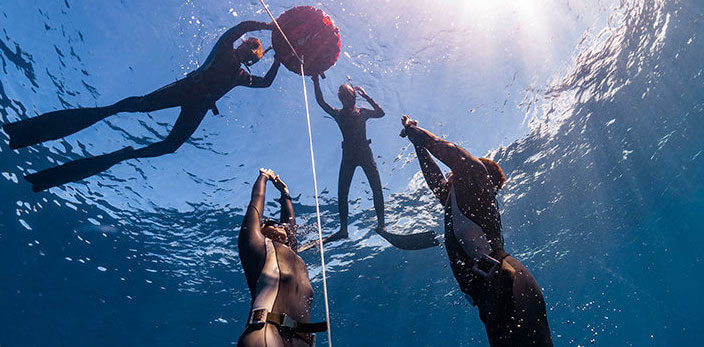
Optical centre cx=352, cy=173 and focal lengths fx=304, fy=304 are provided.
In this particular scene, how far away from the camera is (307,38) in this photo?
571cm

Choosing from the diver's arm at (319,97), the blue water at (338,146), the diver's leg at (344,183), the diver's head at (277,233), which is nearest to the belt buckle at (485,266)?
the diver's head at (277,233)

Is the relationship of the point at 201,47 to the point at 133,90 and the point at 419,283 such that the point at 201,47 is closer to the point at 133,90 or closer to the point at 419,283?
the point at 133,90

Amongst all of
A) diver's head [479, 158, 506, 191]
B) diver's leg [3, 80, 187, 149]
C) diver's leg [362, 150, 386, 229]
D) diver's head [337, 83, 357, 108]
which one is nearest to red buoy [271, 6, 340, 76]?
diver's head [337, 83, 357, 108]

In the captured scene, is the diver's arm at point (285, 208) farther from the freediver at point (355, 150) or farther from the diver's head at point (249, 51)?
the freediver at point (355, 150)

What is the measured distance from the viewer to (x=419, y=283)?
25.1 metres

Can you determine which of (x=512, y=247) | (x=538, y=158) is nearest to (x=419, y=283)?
(x=512, y=247)

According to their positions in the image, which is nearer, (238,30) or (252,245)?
(252,245)

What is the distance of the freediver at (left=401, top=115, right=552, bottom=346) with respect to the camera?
8.21 ft

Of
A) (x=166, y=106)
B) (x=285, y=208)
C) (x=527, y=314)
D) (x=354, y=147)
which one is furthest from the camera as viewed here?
(x=354, y=147)

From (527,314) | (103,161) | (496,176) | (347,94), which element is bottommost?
(527,314)

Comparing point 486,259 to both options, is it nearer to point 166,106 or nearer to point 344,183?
point 344,183

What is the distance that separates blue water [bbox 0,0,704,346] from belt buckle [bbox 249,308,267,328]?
7150mm

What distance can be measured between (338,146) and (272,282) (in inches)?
352

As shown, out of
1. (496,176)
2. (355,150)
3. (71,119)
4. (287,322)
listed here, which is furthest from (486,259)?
(71,119)
